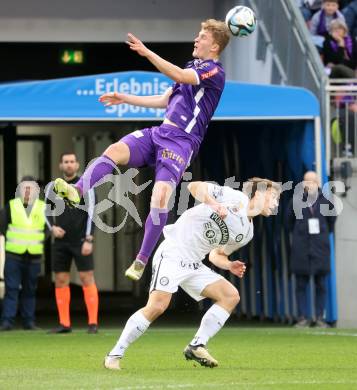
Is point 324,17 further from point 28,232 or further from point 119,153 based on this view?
point 119,153

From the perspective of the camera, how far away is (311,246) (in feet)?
54.5

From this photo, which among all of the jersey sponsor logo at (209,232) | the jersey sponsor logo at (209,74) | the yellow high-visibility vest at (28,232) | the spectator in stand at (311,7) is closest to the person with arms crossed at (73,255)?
the yellow high-visibility vest at (28,232)

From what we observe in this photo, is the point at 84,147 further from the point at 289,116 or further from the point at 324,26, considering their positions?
the point at 289,116

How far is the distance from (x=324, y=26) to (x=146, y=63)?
555 centimetres

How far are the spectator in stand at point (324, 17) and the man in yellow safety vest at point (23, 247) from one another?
5885 mm

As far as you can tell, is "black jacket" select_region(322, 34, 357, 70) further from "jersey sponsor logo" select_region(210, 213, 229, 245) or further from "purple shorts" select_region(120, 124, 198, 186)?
"jersey sponsor logo" select_region(210, 213, 229, 245)

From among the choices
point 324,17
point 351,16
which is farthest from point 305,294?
point 351,16

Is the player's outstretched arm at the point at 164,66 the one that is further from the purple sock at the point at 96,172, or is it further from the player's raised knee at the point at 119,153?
the purple sock at the point at 96,172

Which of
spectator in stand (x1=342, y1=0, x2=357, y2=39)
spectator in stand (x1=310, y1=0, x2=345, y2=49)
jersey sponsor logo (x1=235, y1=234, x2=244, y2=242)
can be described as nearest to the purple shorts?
jersey sponsor logo (x1=235, y1=234, x2=244, y2=242)

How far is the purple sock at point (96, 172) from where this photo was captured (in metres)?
10.4

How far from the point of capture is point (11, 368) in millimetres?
11148

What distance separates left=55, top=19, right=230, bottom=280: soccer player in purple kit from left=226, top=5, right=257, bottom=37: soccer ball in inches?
13.8

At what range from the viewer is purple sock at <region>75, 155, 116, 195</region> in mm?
10406

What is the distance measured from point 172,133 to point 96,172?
83 cm
